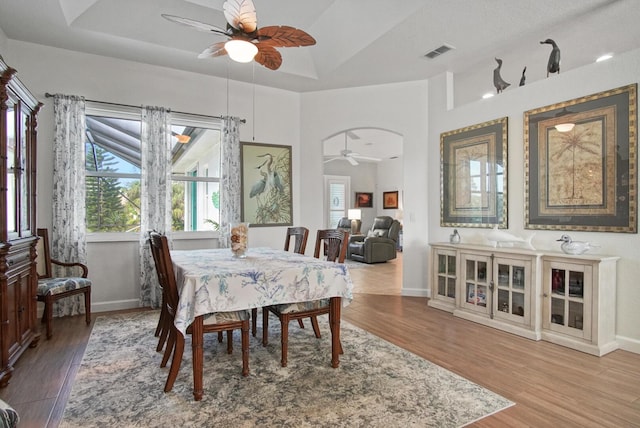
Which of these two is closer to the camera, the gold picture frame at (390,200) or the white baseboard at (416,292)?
Result: the white baseboard at (416,292)

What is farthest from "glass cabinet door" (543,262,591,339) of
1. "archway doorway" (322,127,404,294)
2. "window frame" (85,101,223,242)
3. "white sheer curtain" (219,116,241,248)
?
"archway doorway" (322,127,404,294)

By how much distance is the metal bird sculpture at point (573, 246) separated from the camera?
10.2 feet

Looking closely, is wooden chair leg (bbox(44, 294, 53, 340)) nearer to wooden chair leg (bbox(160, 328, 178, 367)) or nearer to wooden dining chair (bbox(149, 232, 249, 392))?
wooden chair leg (bbox(160, 328, 178, 367))

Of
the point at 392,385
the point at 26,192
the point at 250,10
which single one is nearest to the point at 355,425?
the point at 392,385

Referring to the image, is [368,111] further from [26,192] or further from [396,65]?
[26,192]

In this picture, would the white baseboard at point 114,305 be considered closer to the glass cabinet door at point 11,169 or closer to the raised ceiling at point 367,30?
the glass cabinet door at point 11,169

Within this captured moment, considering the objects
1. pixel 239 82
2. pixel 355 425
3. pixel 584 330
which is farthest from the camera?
pixel 239 82

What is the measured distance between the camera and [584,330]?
2963mm

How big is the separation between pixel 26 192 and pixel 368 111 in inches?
160

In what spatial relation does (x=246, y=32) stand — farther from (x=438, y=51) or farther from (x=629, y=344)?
(x=629, y=344)

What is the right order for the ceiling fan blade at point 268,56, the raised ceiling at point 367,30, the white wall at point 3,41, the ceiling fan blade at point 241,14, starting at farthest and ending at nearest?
the white wall at point 3,41 → the raised ceiling at point 367,30 → the ceiling fan blade at point 268,56 → the ceiling fan blade at point 241,14

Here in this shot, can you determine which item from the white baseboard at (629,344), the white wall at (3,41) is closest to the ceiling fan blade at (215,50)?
the white wall at (3,41)

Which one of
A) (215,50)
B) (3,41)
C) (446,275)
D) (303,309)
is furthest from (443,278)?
(3,41)

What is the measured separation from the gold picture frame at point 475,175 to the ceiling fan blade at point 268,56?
259 cm
